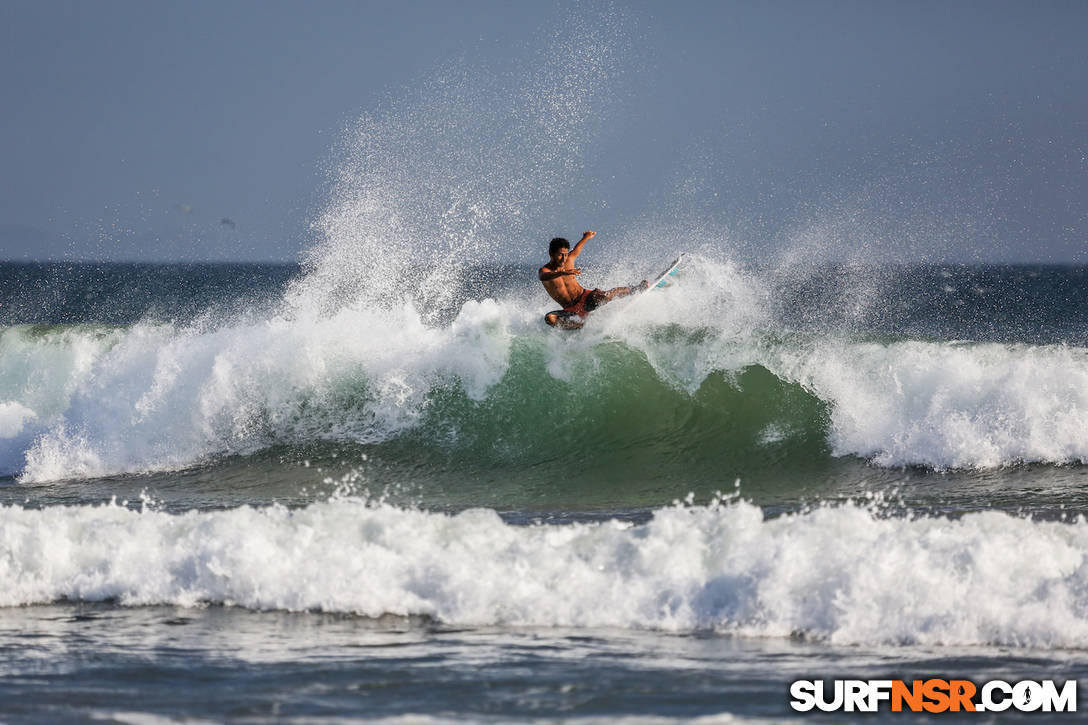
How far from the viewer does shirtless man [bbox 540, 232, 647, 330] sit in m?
12.0

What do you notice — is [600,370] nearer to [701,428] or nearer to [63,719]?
[701,428]

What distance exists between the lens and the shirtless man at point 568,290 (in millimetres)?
12031

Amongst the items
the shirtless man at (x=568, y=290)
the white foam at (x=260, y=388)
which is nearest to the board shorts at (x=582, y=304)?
the shirtless man at (x=568, y=290)

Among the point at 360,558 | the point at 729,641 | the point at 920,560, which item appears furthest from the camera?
the point at 360,558

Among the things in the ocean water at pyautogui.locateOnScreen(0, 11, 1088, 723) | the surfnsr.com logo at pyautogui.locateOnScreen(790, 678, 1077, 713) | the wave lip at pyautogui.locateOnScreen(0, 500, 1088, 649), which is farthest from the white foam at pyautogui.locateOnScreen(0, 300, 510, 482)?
the surfnsr.com logo at pyautogui.locateOnScreen(790, 678, 1077, 713)

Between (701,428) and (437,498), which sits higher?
(701,428)

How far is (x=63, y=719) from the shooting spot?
4594 millimetres

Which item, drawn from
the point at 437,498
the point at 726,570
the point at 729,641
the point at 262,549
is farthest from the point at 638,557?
the point at 437,498

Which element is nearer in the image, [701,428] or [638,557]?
[638,557]

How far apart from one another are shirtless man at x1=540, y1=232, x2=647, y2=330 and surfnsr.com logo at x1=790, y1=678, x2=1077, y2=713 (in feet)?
A: 24.9

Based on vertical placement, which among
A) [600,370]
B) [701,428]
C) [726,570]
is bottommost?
[726,570]

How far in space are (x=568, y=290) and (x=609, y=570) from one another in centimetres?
653

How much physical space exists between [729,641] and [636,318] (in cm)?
802

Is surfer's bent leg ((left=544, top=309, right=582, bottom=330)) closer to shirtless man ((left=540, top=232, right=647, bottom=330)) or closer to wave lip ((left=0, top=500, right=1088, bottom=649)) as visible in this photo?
shirtless man ((left=540, top=232, right=647, bottom=330))
